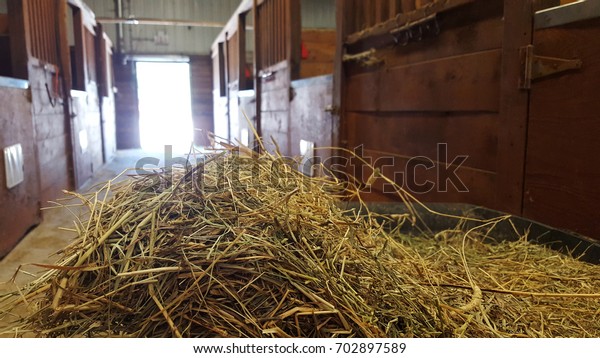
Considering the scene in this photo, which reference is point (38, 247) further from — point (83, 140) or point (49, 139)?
point (83, 140)

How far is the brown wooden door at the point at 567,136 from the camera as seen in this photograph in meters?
1.39

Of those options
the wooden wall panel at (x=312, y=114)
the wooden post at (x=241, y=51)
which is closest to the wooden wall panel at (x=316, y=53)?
the wooden wall panel at (x=312, y=114)

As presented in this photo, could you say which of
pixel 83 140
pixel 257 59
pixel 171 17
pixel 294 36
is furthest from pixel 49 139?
pixel 171 17

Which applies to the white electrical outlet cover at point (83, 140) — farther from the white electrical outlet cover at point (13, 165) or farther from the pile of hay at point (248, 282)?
the pile of hay at point (248, 282)

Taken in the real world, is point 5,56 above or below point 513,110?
above

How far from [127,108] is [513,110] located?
9.96 metres

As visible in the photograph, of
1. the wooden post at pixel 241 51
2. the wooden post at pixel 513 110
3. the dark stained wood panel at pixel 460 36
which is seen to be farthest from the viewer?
the wooden post at pixel 241 51

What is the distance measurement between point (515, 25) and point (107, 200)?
140cm

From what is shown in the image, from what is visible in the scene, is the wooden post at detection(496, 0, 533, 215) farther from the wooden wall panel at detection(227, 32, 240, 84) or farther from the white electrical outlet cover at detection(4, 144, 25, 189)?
the wooden wall panel at detection(227, 32, 240, 84)

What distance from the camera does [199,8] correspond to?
791cm

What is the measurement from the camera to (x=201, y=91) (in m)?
11.0

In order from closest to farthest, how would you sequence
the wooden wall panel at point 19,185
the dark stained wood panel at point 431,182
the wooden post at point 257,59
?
the dark stained wood panel at point 431,182 → the wooden wall panel at point 19,185 → the wooden post at point 257,59

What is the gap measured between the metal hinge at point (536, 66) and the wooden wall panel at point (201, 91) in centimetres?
942

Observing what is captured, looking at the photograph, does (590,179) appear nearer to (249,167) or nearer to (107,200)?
(249,167)
